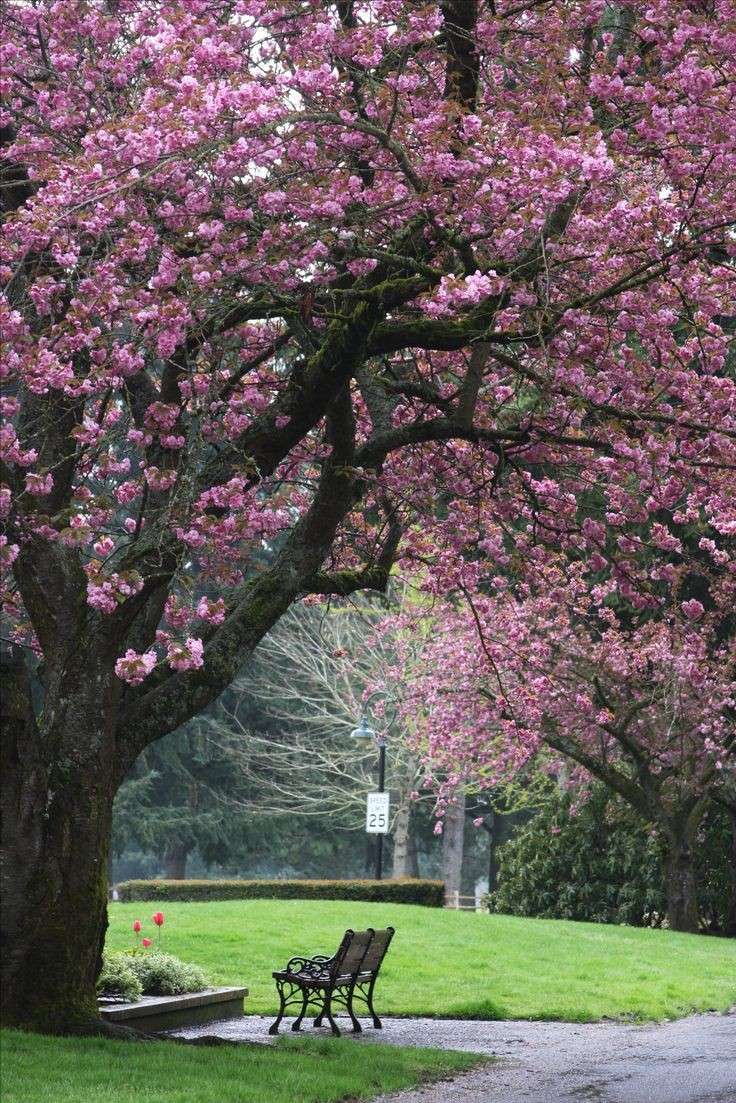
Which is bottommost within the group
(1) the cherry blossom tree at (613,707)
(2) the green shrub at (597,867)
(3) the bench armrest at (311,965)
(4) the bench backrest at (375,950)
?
(3) the bench armrest at (311,965)

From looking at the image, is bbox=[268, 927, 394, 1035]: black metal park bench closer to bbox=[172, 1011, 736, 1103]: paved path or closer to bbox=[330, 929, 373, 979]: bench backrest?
bbox=[330, 929, 373, 979]: bench backrest

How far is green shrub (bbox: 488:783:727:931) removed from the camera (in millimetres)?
27406

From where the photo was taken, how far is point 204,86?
27.8 ft

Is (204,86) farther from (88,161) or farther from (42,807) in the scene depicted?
(42,807)

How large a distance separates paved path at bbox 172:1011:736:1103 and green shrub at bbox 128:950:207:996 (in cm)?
42

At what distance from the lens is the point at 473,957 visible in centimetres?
1788

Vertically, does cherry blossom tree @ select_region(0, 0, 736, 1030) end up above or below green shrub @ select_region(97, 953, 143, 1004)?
above

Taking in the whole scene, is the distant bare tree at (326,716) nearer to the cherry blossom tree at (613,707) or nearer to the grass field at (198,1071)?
the cherry blossom tree at (613,707)

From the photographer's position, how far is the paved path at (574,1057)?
924 centimetres

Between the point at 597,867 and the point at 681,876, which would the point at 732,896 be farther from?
the point at 597,867

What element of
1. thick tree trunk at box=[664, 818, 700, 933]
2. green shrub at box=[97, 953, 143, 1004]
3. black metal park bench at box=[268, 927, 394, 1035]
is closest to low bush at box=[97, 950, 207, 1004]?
green shrub at box=[97, 953, 143, 1004]

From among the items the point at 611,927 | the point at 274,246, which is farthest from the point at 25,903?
the point at 611,927

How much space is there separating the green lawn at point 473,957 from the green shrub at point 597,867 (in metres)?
3.70

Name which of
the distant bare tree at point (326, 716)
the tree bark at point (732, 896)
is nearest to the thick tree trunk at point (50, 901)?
the tree bark at point (732, 896)
